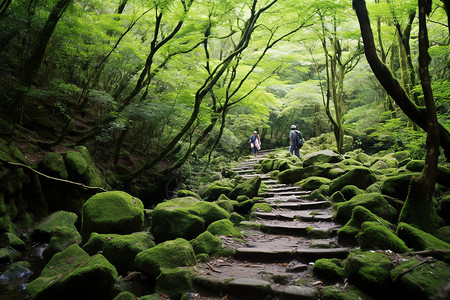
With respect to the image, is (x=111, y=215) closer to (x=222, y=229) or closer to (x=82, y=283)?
(x=82, y=283)

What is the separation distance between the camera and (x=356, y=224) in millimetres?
4477

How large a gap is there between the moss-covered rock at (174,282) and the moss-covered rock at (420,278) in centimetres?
243

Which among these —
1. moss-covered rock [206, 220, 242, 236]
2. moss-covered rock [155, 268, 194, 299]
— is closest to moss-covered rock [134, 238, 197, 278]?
moss-covered rock [155, 268, 194, 299]

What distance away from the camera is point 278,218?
6.39 meters

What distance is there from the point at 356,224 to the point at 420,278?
182cm

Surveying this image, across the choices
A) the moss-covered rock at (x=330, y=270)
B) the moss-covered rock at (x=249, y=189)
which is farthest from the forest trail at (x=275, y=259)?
the moss-covered rock at (x=249, y=189)

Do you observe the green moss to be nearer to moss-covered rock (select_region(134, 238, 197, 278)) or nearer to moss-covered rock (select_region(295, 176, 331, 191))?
moss-covered rock (select_region(295, 176, 331, 191))

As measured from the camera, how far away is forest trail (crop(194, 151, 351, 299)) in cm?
312

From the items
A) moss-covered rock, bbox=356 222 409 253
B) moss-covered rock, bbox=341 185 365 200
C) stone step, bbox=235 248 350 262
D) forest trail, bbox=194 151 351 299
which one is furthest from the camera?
moss-covered rock, bbox=341 185 365 200

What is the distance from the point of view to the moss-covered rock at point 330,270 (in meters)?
3.21

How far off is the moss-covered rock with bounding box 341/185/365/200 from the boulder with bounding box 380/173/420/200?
Result: 0.67 meters

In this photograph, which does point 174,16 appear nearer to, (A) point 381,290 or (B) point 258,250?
(B) point 258,250

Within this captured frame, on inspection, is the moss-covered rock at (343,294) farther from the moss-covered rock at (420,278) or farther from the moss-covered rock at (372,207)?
the moss-covered rock at (372,207)

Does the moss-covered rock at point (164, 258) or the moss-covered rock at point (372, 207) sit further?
the moss-covered rock at point (372, 207)
